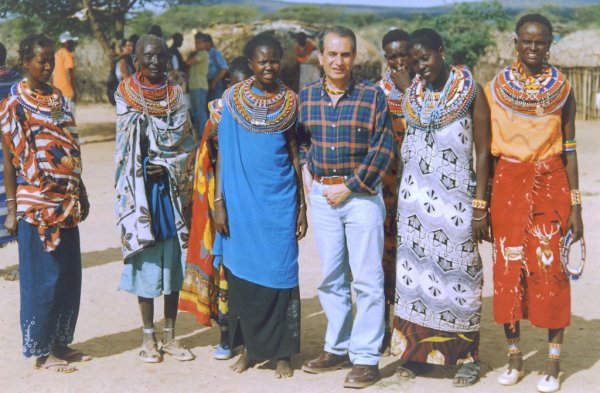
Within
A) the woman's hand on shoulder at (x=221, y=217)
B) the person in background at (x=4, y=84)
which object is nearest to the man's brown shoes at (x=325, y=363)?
the woman's hand on shoulder at (x=221, y=217)

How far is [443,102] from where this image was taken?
4.57 meters

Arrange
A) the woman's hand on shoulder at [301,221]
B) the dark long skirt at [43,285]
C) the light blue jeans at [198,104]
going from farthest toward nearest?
the light blue jeans at [198,104]
the dark long skirt at [43,285]
the woman's hand on shoulder at [301,221]

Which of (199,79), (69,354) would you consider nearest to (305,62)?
(199,79)

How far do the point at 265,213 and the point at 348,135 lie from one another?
64 centimetres

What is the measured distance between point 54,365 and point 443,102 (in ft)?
8.81

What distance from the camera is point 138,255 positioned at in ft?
17.0

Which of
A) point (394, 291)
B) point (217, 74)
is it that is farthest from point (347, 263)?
point (217, 74)

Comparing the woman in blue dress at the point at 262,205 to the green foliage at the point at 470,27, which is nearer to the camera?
the woman in blue dress at the point at 262,205

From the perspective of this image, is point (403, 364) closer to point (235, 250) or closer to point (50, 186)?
point (235, 250)

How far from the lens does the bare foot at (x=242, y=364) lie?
5043mm

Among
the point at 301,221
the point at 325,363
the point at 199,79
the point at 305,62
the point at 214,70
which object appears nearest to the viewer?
the point at 301,221

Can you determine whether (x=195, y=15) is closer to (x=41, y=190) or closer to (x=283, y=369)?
(x=41, y=190)

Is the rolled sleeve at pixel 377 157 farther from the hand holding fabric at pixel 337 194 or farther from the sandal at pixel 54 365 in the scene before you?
the sandal at pixel 54 365

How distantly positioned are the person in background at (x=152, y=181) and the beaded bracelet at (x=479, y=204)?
171 centimetres
